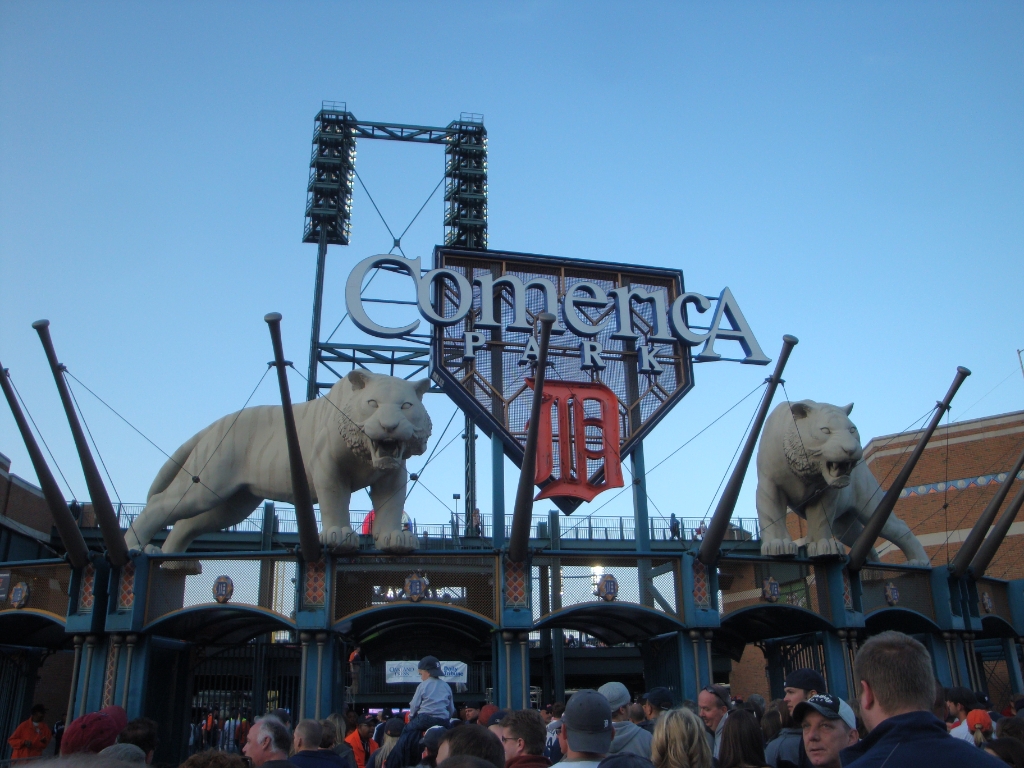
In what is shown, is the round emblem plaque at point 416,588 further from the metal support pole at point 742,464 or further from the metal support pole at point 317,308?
the metal support pole at point 317,308

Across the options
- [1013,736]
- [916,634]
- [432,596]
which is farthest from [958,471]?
[1013,736]

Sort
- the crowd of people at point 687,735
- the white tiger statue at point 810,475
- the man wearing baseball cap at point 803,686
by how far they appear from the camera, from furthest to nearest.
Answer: the white tiger statue at point 810,475 < the man wearing baseball cap at point 803,686 < the crowd of people at point 687,735

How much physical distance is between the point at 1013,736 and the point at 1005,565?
87.7 feet

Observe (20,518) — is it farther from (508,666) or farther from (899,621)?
(899,621)

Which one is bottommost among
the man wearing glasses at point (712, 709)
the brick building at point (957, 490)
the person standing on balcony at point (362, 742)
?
the person standing on balcony at point (362, 742)

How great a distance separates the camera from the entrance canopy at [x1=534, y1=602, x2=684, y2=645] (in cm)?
1430

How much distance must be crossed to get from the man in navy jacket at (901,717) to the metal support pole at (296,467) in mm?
9974

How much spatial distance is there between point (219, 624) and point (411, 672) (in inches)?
330

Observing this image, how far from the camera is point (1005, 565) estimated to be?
2828 cm

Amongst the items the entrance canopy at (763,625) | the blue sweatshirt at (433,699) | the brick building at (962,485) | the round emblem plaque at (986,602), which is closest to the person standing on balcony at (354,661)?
the entrance canopy at (763,625)

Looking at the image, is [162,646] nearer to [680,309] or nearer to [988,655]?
[680,309]

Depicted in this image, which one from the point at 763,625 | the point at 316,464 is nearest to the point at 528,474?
the point at 316,464

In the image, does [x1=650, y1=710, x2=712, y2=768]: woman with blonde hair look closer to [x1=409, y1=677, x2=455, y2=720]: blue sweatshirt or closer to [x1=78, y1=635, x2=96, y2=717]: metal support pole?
[x1=409, y1=677, x2=455, y2=720]: blue sweatshirt

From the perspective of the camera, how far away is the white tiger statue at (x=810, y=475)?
51.0ft
